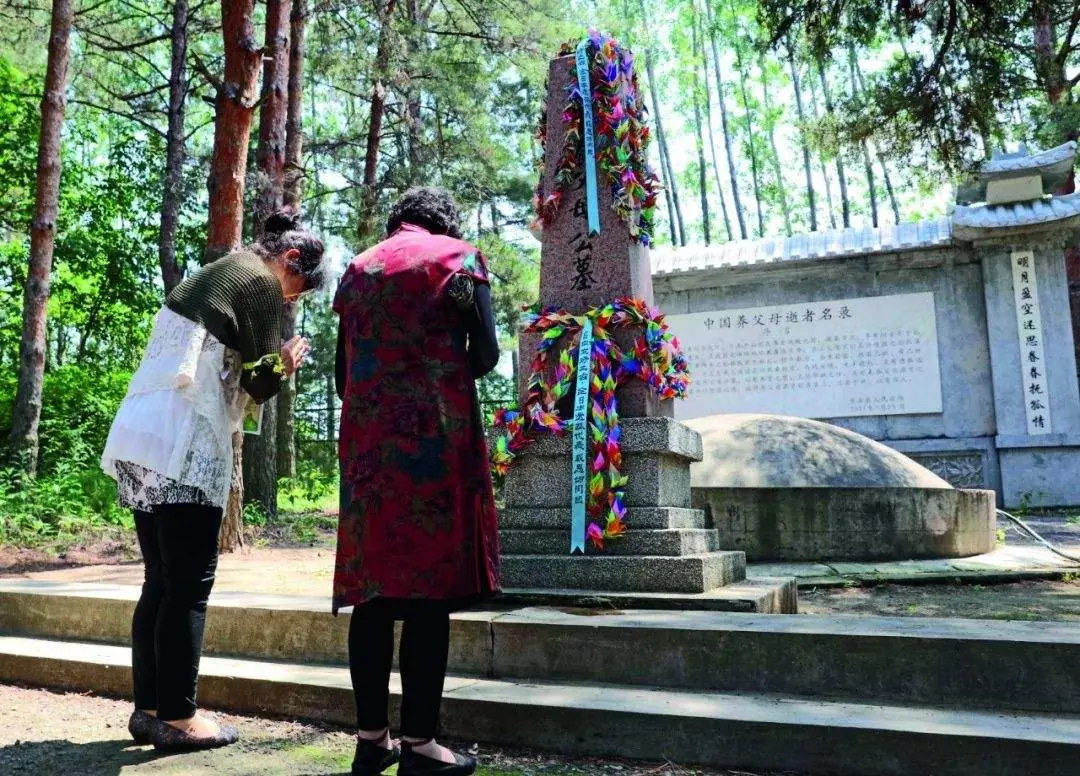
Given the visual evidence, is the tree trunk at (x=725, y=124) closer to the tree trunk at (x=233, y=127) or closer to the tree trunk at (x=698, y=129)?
the tree trunk at (x=698, y=129)

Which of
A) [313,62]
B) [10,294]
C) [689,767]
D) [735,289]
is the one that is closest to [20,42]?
[10,294]

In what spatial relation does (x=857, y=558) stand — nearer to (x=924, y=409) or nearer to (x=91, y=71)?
(x=924, y=409)

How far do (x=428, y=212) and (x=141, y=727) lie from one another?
189 cm

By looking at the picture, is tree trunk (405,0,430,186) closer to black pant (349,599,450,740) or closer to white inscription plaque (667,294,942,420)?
white inscription plaque (667,294,942,420)

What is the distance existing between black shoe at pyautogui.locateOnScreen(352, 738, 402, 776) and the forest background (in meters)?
3.80

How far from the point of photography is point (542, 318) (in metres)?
4.29

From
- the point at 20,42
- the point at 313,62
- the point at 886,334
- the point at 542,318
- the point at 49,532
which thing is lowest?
the point at 49,532

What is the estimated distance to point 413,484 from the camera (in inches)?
88.3

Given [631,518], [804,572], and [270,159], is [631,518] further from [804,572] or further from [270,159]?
[270,159]

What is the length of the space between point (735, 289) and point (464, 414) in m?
→ 10.3

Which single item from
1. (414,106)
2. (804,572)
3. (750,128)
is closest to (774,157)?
(750,128)

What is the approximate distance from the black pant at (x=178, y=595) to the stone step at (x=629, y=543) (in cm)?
161

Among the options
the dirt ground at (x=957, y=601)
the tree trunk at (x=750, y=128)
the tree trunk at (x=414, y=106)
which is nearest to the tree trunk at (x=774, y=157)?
the tree trunk at (x=750, y=128)

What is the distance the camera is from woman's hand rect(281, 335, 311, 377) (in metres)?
2.76
